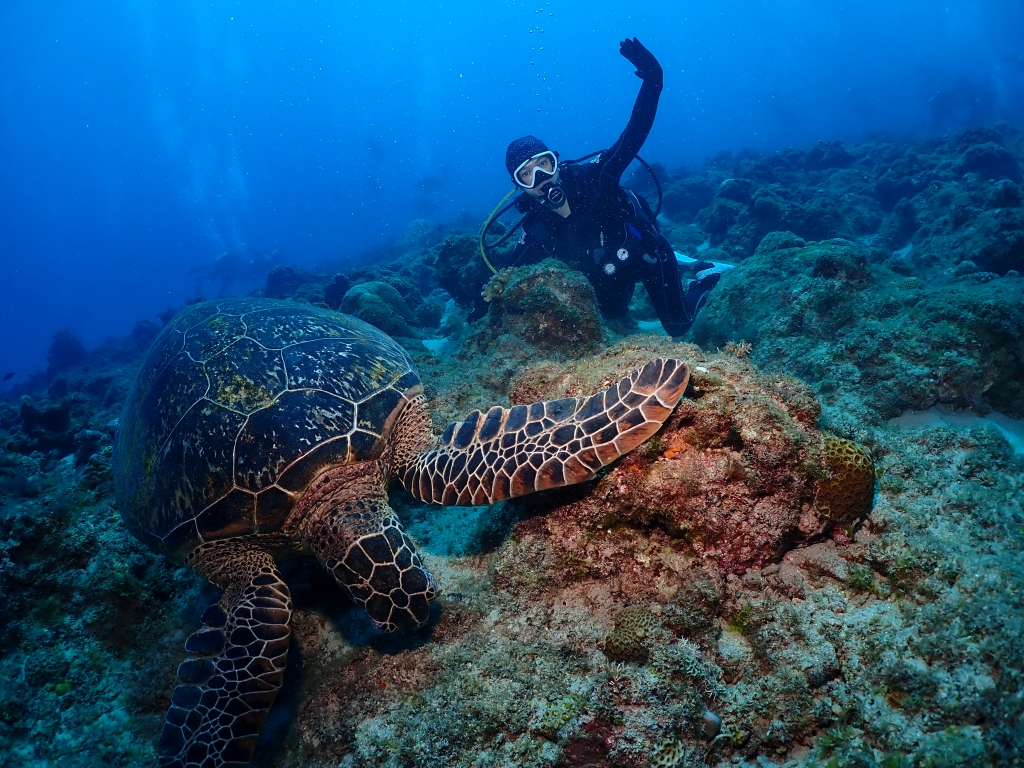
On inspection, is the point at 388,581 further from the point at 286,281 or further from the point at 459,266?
the point at 286,281

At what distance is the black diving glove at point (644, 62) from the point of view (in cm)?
695

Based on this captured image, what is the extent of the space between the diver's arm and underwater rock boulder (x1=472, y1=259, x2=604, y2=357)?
7.94 ft

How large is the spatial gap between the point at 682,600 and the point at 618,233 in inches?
254

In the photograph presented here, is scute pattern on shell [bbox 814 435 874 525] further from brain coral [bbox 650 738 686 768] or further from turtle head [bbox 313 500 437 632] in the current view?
turtle head [bbox 313 500 437 632]

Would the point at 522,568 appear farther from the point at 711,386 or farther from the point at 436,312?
the point at 436,312

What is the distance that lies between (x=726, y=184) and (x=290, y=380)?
1715cm

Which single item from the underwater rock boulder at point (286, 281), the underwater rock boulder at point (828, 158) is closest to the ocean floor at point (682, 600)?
the underwater rock boulder at point (286, 281)

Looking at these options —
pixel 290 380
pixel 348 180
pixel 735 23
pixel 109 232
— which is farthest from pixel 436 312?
pixel 735 23

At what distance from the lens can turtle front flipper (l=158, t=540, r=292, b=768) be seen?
7.75ft

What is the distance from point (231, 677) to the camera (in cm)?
250

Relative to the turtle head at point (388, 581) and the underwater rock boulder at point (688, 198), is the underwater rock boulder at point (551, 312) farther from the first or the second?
the underwater rock boulder at point (688, 198)

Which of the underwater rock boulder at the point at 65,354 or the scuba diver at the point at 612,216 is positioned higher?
the scuba diver at the point at 612,216

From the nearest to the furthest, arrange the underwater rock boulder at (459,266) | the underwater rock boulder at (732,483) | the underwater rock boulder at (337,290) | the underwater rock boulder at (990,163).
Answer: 1. the underwater rock boulder at (732,483)
2. the underwater rock boulder at (459,266)
3. the underwater rock boulder at (337,290)
4. the underwater rock boulder at (990,163)

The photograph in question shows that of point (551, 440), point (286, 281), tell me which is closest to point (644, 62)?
point (551, 440)
